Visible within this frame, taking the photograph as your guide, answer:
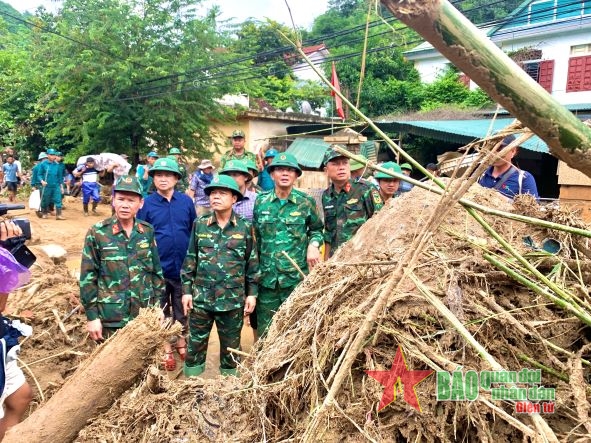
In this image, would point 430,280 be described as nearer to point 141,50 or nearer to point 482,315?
point 482,315

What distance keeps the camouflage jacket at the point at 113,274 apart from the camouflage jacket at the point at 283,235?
1001 mm

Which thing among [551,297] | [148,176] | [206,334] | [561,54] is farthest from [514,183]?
[561,54]

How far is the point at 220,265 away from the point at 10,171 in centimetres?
1345

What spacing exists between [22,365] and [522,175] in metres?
4.29

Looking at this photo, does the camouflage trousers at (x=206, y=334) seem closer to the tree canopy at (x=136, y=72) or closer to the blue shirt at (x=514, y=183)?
the blue shirt at (x=514, y=183)

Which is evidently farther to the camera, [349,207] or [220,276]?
[349,207]

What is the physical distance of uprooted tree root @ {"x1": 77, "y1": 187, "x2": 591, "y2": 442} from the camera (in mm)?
1736

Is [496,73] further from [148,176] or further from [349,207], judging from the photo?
[148,176]

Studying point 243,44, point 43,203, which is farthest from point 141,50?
point 43,203

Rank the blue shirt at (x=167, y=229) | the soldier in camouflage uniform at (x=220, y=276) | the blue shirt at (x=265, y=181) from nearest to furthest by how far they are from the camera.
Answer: the soldier in camouflage uniform at (x=220, y=276) → the blue shirt at (x=167, y=229) → the blue shirt at (x=265, y=181)

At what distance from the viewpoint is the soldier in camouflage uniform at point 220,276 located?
12.3 ft

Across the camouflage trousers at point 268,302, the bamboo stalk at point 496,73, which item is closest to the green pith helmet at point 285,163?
the camouflage trousers at point 268,302

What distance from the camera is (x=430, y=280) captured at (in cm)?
215

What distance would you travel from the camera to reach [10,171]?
14242 mm
